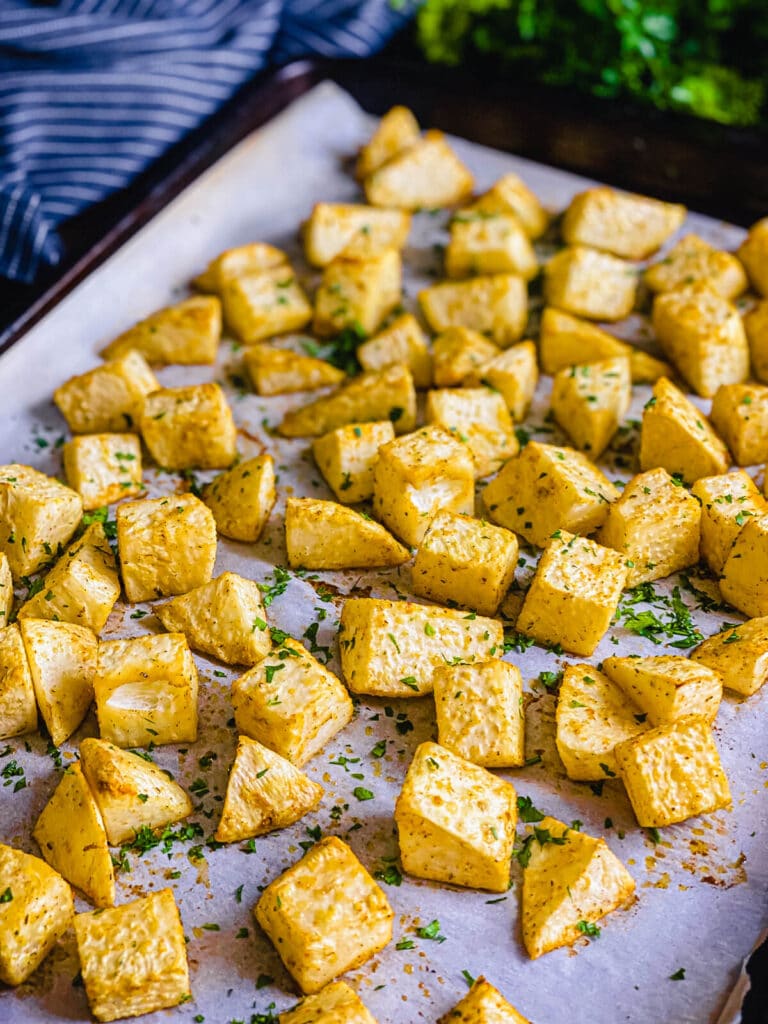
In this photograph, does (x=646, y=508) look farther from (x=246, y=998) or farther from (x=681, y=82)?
(x=681, y=82)

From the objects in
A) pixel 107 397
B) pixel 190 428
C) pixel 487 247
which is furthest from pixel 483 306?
pixel 107 397

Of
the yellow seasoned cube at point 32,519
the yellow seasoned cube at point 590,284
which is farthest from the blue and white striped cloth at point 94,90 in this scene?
the yellow seasoned cube at point 590,284

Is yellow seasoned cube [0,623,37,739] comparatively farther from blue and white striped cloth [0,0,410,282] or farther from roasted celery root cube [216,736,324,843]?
blue and white striped cloth [0,0,410,282]

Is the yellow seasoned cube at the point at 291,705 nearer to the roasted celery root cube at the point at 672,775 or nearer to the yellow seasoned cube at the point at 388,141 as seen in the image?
the roasted celery root cube at the point at 672,775

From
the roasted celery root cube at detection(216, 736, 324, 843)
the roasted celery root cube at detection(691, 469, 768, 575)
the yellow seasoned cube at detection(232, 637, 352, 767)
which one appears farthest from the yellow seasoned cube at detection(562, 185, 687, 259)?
the roasted celery root cube at detection(216, 736, 324, 843)

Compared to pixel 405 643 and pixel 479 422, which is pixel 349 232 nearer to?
pixel 479 422

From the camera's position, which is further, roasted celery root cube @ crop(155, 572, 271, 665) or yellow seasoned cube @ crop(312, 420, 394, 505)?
yellow seasoned cube @ crop(312, 420, 394, 505)

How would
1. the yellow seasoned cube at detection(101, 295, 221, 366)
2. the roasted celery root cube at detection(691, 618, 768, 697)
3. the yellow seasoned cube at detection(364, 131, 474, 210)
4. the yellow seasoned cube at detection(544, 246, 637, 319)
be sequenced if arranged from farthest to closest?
1. the yellow seasoned cube at detection(364, 131, 474, 210)
2. the yellow seasoned cube at detection(544, 246, 637, 319)
3. the yellow seasoned cube at detection(101, 295, 221, 366)
4. the roasted celery root cube at detection(691, 618, 768, 697)
